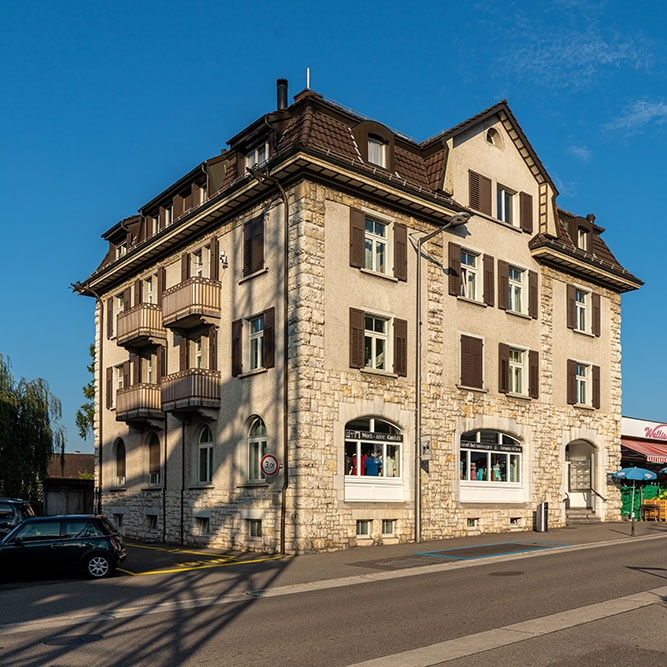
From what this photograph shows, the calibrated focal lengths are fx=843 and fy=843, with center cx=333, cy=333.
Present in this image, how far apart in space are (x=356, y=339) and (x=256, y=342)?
3369 millimetres

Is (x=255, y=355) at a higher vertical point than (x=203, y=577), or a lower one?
higher

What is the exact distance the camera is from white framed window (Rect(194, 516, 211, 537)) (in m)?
27.4

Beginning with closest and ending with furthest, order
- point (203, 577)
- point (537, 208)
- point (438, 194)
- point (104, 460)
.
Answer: point (203, 577), point (438, 194), point (537, 208), point (104, 460)

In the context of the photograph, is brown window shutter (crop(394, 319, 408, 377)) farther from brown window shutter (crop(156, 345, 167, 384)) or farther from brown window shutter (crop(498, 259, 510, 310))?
brown window shutter (crop(156, 345, 167, 384))

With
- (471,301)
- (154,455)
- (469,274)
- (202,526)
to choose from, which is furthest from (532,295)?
(154,455)

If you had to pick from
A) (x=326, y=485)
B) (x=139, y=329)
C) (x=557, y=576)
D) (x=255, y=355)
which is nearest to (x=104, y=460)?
(x=139, y=329)

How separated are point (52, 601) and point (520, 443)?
19657 millimetres

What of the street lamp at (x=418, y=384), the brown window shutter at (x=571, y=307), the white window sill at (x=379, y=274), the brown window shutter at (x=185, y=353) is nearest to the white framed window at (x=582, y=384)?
the brown window shutter at (x=571, y=307)

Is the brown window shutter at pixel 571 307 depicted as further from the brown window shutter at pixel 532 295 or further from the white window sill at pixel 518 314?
the white window sill at pixel 518 314

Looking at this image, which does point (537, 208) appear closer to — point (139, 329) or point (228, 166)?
point (228, 166)

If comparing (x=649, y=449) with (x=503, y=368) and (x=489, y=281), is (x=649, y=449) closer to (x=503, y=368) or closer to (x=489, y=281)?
(x=503, y=368)

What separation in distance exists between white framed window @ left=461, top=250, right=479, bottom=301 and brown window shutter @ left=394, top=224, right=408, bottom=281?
10.6 ft

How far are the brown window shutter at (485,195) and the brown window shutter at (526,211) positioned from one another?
2.02 metres

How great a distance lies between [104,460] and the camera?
36250 millimetres
